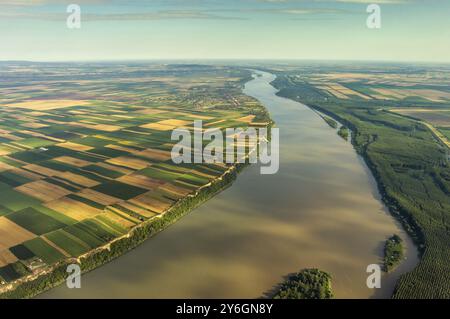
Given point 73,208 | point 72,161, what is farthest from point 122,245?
point 72,161

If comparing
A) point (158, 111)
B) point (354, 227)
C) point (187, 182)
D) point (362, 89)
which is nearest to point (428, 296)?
point (354, 227)

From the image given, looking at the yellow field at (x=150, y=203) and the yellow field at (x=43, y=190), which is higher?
the yellow field at (x=43, y=190)

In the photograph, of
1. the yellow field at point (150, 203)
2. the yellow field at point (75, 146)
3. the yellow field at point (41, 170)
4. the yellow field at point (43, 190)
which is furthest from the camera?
the yellow field at point (75, 146)

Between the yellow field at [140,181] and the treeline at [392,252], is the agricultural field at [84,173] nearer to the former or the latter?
the yellow field at [140,181]

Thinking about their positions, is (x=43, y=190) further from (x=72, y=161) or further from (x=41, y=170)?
(x=72, y=161)

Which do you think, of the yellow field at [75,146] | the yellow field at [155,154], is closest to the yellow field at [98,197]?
the yellow field at [155,154]

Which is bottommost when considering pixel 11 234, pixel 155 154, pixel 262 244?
pixel 262 244
